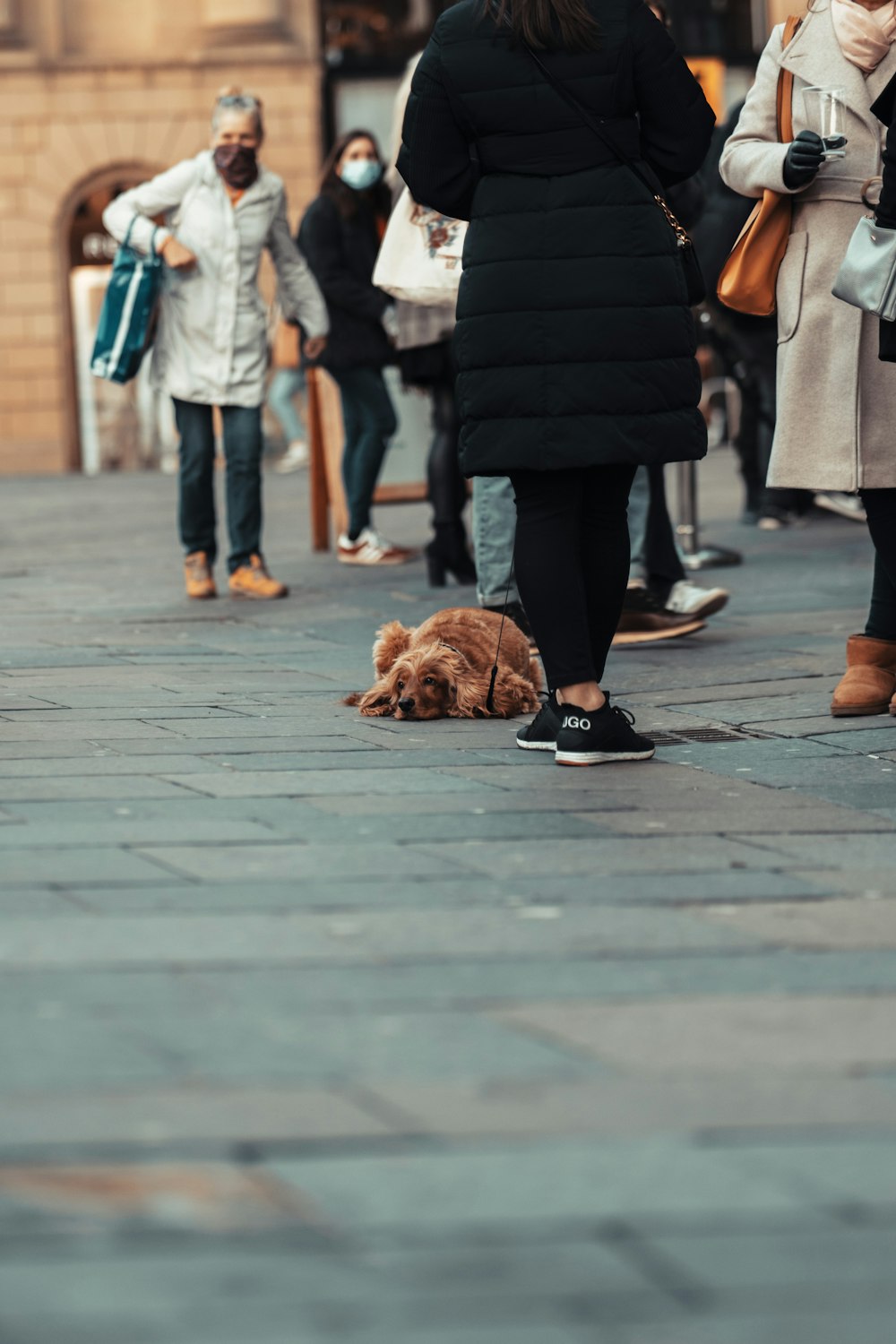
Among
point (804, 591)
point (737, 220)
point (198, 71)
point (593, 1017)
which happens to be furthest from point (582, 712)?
point (198, 71)

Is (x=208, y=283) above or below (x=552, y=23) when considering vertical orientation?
below

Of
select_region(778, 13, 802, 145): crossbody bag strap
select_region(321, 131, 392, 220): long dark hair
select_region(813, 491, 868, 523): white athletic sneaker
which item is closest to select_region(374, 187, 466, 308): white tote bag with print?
select_region(778, 13, 802, 145): crossbody bag strap

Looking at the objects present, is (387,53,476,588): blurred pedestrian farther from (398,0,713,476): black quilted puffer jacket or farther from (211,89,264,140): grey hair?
(398,0,713,476): black quilted puffer jacket

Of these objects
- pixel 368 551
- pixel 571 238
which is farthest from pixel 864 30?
pixel 368 551

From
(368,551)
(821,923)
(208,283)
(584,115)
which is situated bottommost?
(368,551)

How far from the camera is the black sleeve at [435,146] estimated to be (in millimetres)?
5242

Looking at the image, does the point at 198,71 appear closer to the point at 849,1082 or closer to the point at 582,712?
the point at 582,712

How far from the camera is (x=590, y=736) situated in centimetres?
537

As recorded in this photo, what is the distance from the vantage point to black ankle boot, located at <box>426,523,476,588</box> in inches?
381

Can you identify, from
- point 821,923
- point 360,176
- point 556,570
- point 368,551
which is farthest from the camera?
point 368,551

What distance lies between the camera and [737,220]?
1048 cm

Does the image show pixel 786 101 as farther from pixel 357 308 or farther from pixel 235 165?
pixel 357 308

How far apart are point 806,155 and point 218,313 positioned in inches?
164

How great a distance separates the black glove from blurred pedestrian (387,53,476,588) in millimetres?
3535
